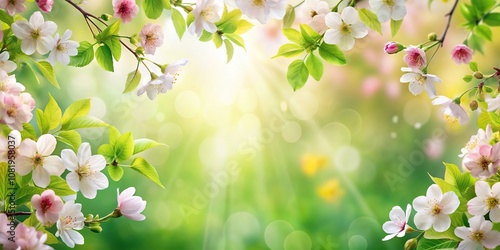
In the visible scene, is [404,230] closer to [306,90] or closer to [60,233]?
[60,233]

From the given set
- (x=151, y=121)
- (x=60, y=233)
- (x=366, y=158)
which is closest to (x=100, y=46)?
(x=60, y=233)

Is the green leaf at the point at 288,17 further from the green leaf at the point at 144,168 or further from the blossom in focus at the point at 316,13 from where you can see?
the green leaf at the point at 144,168

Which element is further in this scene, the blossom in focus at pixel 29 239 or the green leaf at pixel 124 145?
the green leaf at pixel 124 145

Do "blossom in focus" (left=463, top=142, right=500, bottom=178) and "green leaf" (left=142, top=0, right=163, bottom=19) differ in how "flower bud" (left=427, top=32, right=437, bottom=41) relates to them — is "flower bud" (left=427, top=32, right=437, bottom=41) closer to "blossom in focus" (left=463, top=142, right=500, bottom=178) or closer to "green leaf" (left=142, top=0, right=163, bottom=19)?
"blossom in focus" (left=463, top=142, right=500, bottom=178)

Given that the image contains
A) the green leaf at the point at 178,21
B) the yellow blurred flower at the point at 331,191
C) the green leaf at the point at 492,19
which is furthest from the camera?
the yellow blurred flower at the point at 331,191

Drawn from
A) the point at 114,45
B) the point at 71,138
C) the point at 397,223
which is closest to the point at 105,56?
the point at 114,45

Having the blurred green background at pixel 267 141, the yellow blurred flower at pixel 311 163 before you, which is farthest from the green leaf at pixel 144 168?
the yellow blurred flower at pixel 311 163

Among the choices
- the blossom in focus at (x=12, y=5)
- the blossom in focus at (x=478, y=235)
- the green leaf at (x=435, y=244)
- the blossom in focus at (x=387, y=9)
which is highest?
the blossom in focus at (x=12, y=5)

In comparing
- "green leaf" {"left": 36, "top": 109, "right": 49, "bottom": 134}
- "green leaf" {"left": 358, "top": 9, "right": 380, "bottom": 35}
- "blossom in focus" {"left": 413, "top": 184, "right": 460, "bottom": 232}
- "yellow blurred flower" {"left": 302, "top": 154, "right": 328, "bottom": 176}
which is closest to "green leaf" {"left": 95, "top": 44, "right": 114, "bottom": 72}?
"green leaf" {"left": 36, "top": 109, "right": 49, "bottom": 134}
